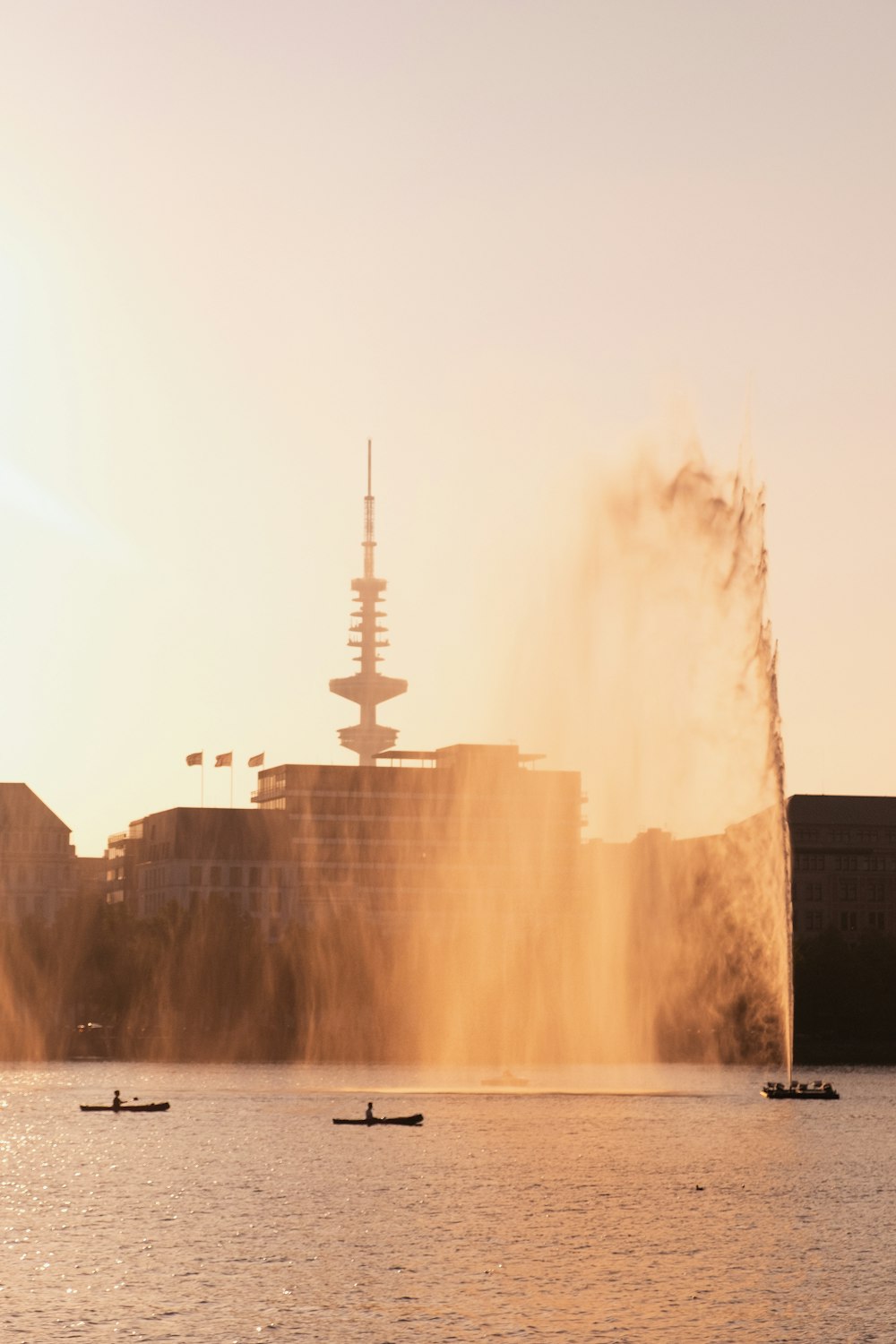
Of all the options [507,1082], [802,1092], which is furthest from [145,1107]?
[507,1082]

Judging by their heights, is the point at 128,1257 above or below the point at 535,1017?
below

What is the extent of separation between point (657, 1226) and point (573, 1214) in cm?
433

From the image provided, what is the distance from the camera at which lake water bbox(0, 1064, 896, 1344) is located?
58.4m

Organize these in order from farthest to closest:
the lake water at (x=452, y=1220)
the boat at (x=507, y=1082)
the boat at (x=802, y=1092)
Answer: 1. the boat at (x=507, y=1082)
2. the boat at (x=802, y=1092)
3. the lake water at (x=452, y=1220)

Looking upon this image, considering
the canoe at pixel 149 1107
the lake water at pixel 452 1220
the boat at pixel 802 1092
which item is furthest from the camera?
the canoe at pixel 149 1107

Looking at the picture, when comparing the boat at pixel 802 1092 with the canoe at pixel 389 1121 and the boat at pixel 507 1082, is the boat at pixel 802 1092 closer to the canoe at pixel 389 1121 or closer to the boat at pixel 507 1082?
the canoe at pixel 389 1121

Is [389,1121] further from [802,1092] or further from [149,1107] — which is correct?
[802,1092]

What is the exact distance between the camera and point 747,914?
15775 centimetres

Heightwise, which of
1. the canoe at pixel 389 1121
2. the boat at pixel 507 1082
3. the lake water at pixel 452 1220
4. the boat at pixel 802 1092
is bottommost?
the lake water at pixel 452 1220

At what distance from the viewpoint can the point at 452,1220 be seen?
255 ft

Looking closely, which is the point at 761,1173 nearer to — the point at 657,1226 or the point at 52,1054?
the point at 657,1226

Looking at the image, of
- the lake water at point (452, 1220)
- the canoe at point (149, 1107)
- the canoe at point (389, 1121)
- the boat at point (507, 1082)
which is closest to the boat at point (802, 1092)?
the lake water at point (452, 1220)

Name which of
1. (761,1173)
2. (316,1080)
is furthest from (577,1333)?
(316,1080)

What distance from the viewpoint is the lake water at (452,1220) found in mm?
58438
